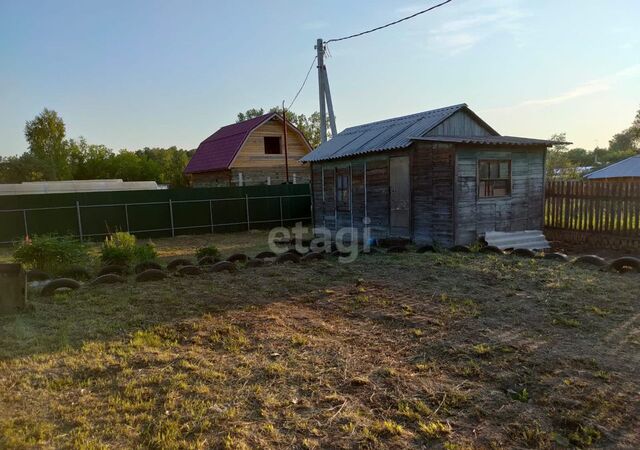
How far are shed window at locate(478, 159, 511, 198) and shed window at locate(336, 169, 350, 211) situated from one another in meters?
4.49

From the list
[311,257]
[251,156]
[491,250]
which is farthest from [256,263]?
[251,156]

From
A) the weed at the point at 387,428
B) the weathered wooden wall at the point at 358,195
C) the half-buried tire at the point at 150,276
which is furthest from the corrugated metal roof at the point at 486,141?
the weed at the point at 387,428

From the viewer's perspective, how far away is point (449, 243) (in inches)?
424

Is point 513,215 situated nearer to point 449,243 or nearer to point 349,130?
point 449,243

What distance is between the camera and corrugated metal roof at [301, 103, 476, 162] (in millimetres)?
12118

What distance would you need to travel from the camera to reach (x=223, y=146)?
27609 millimetres

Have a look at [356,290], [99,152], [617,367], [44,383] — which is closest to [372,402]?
[617,367]

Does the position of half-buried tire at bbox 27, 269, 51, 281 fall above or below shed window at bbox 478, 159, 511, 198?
below

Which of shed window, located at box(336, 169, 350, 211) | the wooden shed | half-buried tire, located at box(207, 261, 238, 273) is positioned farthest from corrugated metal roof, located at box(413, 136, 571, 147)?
half-buried tire, located at box(207, 261, 238, 273)

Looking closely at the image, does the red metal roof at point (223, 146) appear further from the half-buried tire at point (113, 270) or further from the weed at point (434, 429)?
the weed at point (434, 429)

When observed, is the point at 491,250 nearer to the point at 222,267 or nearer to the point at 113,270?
the point at 222,267

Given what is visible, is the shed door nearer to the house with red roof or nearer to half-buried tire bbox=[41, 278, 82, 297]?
half-buried tire bbox=[41, 278, 82, 297]

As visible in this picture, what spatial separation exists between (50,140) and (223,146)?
105ft

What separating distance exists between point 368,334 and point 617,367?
2155mm
